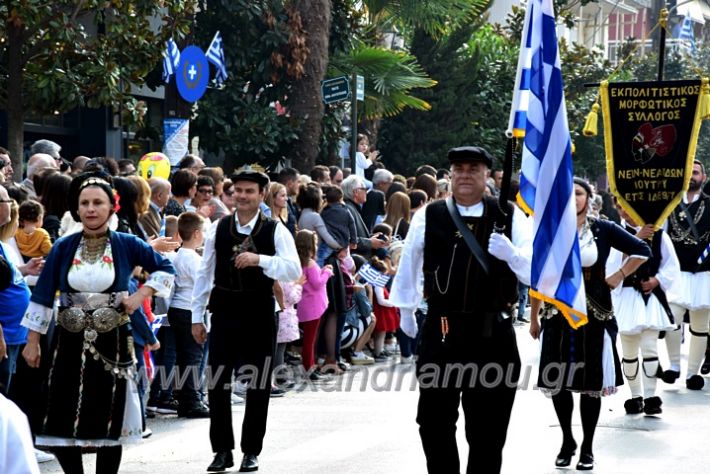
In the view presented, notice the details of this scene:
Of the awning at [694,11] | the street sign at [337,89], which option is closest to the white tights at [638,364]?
the street sign at [337,89]

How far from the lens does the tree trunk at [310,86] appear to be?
70.0ft

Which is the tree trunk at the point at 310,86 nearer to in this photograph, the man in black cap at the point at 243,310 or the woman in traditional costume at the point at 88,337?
the man in black cap at the point at 243,310

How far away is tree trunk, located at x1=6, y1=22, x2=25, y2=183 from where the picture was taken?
14641mm

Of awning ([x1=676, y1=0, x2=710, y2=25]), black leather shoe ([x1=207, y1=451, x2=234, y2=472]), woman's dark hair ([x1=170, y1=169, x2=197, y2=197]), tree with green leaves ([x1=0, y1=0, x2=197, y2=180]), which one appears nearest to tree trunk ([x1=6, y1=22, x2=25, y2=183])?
tree with green leaves ([x1=0, y1=0, x2=197, y2=180])

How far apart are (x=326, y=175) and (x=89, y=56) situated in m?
3.23

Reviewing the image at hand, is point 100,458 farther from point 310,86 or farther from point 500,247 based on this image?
point 310,86

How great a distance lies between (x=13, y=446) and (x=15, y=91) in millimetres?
12265

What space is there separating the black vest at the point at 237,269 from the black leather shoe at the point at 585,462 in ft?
7.69

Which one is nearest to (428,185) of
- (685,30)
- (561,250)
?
(561,250)

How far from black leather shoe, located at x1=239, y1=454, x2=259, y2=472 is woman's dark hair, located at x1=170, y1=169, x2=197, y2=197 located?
4.16 metres

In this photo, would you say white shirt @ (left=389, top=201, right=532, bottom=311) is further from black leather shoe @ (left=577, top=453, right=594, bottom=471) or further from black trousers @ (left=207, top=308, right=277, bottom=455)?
black leather shoe @ (left=577, top=453, right=594, bottom=471)

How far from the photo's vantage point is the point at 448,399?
727 cm

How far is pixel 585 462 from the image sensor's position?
347 inches

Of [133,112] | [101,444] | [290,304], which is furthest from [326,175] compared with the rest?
[101,444]
